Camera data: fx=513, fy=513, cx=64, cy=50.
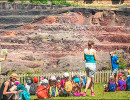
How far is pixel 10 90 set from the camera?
17.3m

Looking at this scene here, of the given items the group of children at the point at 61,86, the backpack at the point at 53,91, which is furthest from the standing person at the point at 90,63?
the backpack at the point at 53,91

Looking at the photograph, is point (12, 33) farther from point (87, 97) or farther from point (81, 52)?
point (87, 97)

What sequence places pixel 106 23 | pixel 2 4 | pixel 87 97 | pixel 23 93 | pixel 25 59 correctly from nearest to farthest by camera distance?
1. pixel 23 93
2. pixel 87 97
3. pixel 25 59
4. pixel 106 23
5. pixel 2 4

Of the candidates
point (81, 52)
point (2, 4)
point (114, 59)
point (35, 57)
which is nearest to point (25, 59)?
point (35, 57)

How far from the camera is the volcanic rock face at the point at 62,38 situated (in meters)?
30.1

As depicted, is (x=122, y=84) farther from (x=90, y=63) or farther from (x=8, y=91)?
(x=8, y=91)

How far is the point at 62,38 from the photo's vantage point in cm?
3712

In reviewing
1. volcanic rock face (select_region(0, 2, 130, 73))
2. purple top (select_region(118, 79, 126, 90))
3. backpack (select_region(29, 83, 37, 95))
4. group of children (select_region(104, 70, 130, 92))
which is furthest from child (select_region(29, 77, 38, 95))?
volcanic rock face (select_region(0, 2, 130, 73))

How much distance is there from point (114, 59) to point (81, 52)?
13.1 meters

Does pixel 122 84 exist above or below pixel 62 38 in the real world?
above

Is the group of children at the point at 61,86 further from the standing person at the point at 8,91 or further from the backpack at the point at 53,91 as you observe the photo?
the standing person at the point at 8,91

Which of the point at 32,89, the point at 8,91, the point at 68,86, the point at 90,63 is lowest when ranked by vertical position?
the point at 32,89

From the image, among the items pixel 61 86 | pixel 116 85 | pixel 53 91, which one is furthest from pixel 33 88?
pixel 116 85

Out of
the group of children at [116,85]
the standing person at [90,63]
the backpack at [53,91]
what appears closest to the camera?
the standing person at [90,63]
